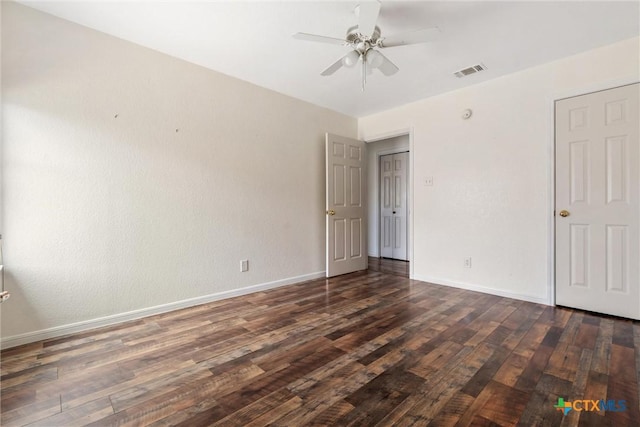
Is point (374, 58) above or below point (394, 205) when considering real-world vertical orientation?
above

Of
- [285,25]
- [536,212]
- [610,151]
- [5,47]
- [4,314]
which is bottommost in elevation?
[4,314]

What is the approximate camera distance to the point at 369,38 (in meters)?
2.17

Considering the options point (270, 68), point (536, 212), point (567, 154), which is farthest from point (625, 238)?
point (270, 68)

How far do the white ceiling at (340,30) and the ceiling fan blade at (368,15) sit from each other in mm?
204

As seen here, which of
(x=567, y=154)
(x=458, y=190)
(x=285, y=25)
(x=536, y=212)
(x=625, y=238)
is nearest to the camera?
(x=285, y=25)

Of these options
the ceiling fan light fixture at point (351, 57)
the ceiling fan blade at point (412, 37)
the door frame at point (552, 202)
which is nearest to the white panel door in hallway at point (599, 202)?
the door frame at point (552, 202)

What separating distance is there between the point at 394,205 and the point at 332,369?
433 cm

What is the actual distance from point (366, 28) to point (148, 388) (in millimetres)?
2777

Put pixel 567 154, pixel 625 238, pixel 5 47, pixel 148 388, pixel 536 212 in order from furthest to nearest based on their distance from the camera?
pixel 536 212 < pixel 567 154 < pixel 625 238 < pixel 5 47 < pixel 148 388

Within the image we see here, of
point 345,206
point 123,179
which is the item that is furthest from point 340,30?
point 345,206

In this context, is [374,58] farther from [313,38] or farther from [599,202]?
[599,202]

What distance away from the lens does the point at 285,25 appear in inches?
89.7

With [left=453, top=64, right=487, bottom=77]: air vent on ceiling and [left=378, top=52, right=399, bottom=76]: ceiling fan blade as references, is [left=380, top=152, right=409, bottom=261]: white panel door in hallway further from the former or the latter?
[left=378, top=52, right=399, bottom=76]: ceiling fan blade

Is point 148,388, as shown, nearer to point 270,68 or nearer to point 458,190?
point 270,68
